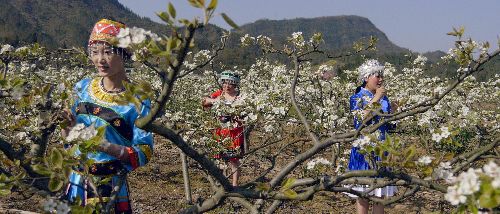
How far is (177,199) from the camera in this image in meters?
6.41

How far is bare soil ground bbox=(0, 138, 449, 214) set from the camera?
5.81 meters

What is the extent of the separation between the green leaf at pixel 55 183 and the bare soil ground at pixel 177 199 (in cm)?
374

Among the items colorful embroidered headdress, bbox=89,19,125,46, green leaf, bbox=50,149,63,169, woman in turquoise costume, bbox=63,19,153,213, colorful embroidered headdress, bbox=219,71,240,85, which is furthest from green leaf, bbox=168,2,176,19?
colorful embroidered headdress, bbox=219,71,240,85

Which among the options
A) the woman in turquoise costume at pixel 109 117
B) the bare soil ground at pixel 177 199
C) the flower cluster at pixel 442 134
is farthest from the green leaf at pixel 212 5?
the bare soil ground at pixel 177 199

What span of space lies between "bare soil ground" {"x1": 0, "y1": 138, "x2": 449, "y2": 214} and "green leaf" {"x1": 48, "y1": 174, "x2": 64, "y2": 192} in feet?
12.3

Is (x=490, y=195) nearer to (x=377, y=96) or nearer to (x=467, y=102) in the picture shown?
(x=377, y=96)

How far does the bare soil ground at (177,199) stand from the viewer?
19.1 feet

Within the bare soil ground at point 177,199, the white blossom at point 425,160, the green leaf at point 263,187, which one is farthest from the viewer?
the bare soil ground at point 177,199

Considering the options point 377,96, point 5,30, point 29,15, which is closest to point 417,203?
point 377,96

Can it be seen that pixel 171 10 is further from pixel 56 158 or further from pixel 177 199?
pixel 177 199

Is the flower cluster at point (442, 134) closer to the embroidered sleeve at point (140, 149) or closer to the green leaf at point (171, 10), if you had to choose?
the embroidered sleeve at point (140, 149)

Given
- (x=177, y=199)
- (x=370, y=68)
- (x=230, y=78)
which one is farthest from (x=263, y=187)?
(x=177, y=199)

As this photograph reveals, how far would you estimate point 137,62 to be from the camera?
1.23 meters

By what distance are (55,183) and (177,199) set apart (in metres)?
5.22
